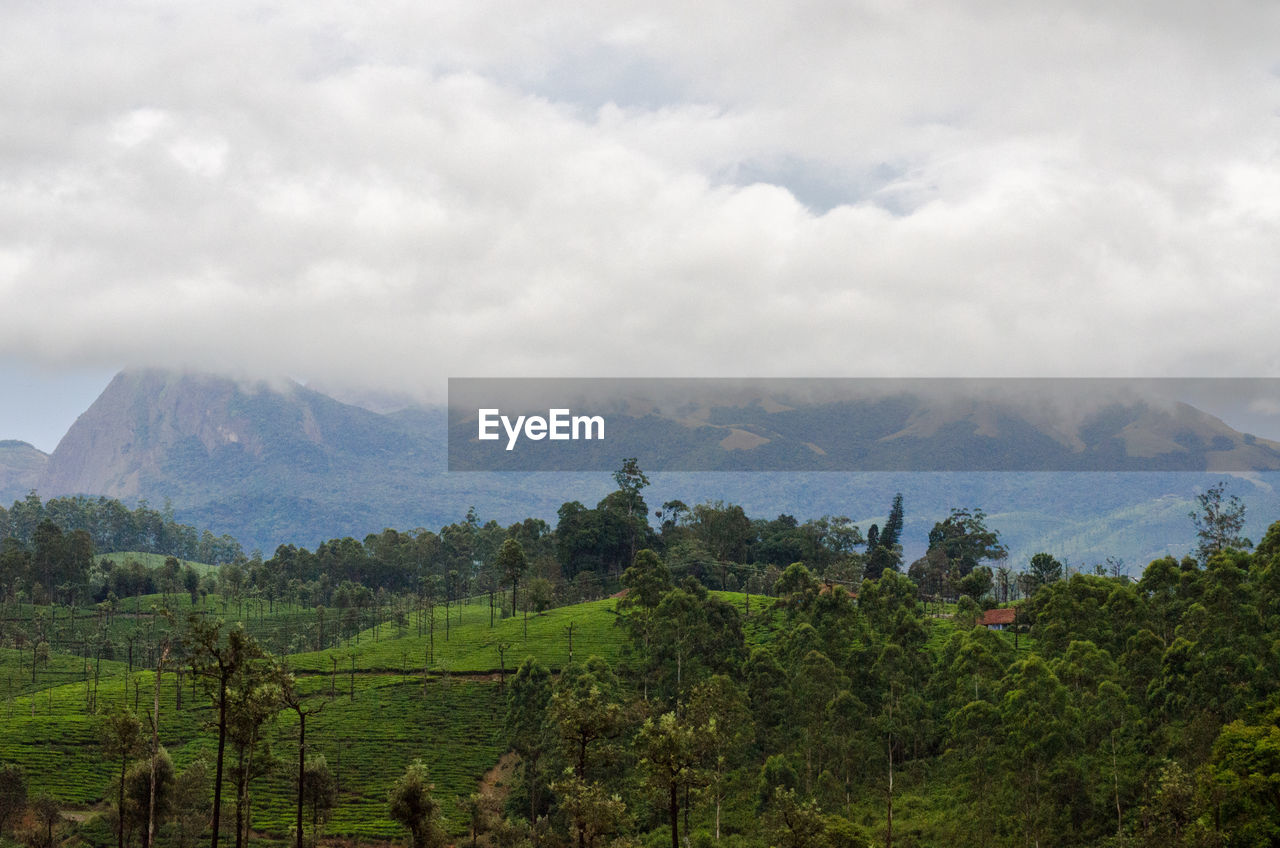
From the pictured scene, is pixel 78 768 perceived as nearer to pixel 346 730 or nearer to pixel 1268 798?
pixel 346 730

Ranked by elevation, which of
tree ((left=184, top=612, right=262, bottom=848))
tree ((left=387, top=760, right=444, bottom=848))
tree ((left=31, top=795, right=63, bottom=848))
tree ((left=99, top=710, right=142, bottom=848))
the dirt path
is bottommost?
the dirt path

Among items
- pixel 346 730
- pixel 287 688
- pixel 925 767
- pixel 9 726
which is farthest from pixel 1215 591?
pixel 9 726

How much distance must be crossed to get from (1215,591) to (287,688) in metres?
Answer: 64.8

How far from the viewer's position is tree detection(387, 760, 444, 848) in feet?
229

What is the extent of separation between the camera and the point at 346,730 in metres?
115

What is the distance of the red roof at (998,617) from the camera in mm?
141812

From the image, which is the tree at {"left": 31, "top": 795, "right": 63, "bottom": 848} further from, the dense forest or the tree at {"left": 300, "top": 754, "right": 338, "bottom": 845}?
the tree at {"left": 300, "top": 754, "right": 338, "bottom": 845}

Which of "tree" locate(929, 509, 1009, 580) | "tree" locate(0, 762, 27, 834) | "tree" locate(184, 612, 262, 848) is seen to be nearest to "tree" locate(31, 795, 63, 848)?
"tree" locate(0, 762, 27, 834)

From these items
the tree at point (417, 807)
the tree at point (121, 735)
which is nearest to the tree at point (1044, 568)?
the tree at point (417, 807)

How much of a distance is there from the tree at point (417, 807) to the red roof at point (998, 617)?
89.5 meters

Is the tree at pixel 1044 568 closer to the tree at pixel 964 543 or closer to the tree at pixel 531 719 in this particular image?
the tree at pixel 964 543

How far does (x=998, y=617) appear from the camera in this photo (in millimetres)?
145000

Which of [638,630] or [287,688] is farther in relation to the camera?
[638,630]

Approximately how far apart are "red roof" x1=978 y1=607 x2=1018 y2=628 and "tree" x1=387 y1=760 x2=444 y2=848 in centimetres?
8954
